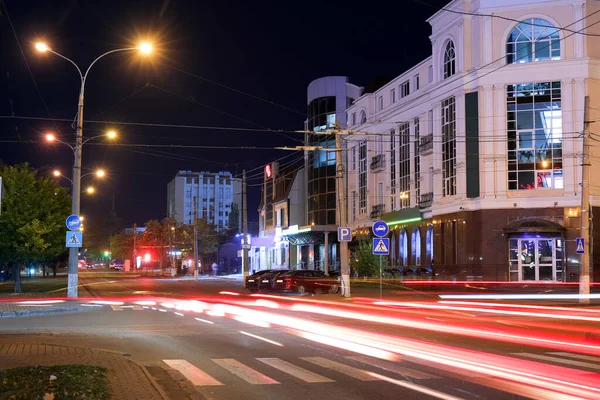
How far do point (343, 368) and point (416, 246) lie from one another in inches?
1614

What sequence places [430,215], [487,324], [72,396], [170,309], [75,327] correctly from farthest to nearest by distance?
[430,215] → [170,309] → [487,324] → [75,327] → [72,396]

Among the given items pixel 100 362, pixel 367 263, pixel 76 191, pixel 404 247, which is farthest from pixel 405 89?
pixel 100 362

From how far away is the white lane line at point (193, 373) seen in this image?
32.2ft

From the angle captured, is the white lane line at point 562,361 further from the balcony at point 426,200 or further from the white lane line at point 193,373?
the balcony at point 426,200

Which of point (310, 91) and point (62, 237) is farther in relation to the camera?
point (310, 91)

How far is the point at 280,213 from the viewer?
75.6 metres

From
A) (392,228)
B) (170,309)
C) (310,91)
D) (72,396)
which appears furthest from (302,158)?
(72,396)

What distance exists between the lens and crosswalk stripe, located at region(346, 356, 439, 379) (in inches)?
408

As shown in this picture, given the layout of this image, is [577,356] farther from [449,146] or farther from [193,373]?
[449,146]

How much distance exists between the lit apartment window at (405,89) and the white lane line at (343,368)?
4248 cm

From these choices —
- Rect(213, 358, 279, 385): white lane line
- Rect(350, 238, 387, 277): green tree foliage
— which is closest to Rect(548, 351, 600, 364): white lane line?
Rect(213, 358, 279, 385): white lane line

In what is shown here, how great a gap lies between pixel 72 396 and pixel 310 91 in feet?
202

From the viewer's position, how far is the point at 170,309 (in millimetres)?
25141

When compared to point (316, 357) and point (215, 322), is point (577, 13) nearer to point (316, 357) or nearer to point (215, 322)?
point (215, 322)
